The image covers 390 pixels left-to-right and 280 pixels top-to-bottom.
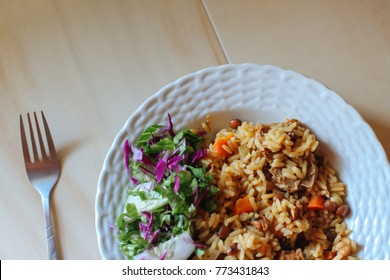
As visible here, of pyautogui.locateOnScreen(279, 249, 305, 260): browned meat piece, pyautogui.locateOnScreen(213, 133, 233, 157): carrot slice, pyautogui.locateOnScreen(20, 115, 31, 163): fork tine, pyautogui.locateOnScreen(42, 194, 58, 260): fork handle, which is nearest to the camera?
pyautogui.locateOnScreen(279, 249, 305, 260): browned meat piece

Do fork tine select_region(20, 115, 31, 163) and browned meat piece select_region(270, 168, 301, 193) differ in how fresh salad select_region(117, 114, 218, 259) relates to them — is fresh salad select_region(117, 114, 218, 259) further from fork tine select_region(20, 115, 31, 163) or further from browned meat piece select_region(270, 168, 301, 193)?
fork tine select_region(20, 115, 31, 163)

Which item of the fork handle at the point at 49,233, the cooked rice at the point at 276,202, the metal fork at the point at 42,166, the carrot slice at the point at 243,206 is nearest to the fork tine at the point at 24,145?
the metal fork at the point at 42,166

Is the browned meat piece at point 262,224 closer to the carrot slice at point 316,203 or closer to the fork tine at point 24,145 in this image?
the carrot slice at point 316,203

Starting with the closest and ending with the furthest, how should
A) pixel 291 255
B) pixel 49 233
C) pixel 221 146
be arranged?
1. pixel 291 255
2. pixel 221 146
3. pixel 49 233

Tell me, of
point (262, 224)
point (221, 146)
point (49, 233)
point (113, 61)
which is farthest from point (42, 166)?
point (262, 224)

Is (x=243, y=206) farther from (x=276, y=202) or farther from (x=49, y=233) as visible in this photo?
(x=49, y=233)

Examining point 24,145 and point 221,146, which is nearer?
point 221,146

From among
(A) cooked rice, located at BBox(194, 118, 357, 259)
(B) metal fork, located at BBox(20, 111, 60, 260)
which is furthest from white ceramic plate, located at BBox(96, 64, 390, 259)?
(B) metal fork, located at BBox(20, 111, 60, 260)
